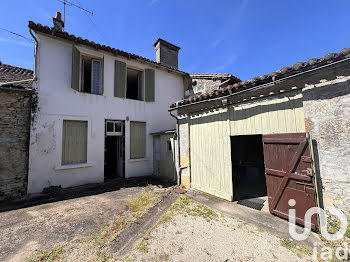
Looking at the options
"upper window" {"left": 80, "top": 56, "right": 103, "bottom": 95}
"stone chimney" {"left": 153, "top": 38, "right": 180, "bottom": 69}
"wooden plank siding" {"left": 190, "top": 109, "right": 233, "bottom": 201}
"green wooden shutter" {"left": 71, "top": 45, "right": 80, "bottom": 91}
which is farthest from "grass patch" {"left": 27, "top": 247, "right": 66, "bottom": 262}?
"stone chimney" {"left": 153, "top": 38, "right": 180, "bottom": 69}

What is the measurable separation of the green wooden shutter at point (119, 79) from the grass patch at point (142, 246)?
21.8ft

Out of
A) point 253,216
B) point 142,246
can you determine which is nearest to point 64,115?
point 142,246

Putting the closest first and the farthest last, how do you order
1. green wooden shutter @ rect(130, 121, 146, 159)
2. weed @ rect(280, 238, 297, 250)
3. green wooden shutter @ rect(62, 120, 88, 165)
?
1. weed @ rect(280, 238, 297, 250)
2. green wooden shutter @ rect(62, 120, 88, 165)
3. green wooden shutter @ rect(130, 121, 146, 159)

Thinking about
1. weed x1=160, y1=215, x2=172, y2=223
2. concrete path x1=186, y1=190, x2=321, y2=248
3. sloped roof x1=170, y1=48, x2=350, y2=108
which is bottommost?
weed x1=160, y1=215, x2=172, y2=223

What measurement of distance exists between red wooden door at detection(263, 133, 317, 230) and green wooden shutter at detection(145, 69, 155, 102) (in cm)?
644

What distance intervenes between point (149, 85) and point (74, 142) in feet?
15.6

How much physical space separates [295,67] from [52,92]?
8.32m

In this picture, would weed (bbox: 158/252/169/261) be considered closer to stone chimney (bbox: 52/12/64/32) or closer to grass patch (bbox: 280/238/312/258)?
grass patch (bbox: 280/238/312/258)

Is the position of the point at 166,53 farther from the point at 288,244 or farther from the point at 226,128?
the point at 288,244

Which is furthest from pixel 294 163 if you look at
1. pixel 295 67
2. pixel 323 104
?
pixel 295 67

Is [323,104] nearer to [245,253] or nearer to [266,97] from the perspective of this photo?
[266,97]

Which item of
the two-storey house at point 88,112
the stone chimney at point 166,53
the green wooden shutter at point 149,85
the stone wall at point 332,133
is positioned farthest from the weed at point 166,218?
the stone chimney at point 166,53

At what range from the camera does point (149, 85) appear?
882 centimetres

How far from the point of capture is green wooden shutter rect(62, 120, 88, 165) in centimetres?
650
